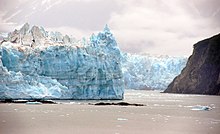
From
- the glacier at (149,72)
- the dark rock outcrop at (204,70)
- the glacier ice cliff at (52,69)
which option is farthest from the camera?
the glacier at (149,72)

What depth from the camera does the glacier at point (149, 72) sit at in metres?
178

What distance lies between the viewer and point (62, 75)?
70.8m

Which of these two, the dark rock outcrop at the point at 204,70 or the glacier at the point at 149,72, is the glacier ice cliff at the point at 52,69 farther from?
the glacier at the point at 149,72

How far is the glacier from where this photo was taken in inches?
7023

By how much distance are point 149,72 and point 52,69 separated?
117 metres

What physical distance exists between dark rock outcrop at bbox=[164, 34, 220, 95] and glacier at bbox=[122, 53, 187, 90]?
1400 inches

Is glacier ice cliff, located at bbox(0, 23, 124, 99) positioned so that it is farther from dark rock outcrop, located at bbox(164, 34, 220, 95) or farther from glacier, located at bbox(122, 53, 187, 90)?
glacier, located at bbox(122, 53, 187, 90)

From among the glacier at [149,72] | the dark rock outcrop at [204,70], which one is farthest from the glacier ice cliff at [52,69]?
the glacier at [149,72]

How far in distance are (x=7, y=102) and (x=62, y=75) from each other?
46.7 ft

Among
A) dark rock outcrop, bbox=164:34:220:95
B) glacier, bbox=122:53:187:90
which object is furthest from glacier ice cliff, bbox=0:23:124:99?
glacier, bbox=122:53:187:90

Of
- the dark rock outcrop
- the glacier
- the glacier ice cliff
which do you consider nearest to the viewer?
the glacier ice cliff

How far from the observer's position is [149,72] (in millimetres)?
183875

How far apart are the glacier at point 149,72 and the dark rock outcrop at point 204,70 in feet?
117

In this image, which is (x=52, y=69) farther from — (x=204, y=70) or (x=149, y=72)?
(x=149, y=72)
